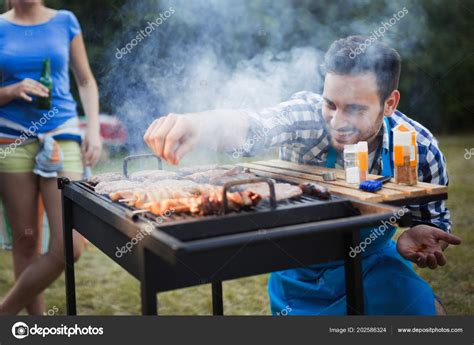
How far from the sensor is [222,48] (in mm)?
2922

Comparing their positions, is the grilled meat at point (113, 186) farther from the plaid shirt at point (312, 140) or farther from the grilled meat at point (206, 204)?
the plaid shirt at point (312, 140)

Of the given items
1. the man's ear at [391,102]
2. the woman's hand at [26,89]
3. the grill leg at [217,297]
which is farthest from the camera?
the woman's hand at [26,89]

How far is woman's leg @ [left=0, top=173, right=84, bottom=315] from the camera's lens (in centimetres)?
276

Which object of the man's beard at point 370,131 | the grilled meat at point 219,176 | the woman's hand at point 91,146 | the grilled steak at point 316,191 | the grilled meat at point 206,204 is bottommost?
the grilled meat at point 206,204

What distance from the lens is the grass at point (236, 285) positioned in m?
2.98

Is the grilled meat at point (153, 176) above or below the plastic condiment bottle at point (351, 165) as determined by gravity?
above

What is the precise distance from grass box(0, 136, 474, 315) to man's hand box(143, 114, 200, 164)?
5.01 ft

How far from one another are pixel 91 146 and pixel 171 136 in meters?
1.38

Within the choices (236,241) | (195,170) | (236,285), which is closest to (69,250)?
(195,170)

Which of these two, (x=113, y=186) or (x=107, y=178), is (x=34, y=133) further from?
(x=113, y=186)

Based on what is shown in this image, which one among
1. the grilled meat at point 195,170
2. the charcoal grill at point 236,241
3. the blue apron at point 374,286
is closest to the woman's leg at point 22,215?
the grilled meat at point 195,170

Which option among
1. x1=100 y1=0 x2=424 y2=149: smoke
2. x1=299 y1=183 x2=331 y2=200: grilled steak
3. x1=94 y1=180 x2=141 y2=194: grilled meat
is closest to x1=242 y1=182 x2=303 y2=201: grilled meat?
x1=299 y1=183 x2=331 y2=200: grilled steak

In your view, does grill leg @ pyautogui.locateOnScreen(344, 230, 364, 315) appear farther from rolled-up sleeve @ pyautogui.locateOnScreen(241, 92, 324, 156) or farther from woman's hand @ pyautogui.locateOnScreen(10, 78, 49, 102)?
woman's hand @ pyautogui.locateOnScreen(10, 78, 49, 102)

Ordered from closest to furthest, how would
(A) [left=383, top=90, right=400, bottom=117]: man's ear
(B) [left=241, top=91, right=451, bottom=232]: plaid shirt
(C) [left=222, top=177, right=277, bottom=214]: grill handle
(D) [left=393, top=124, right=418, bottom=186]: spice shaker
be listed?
(C) [left=222, top=177, right=277, bottom=214]: grill handle, (D) [left=393, top=124, right=418, bottom=186]: spice shaker, (B) [left=241, top=91, right=451, bottom=232]: plaid shirt, (A) [left=383, top=90, right=400, bottom=117]: man's ear
